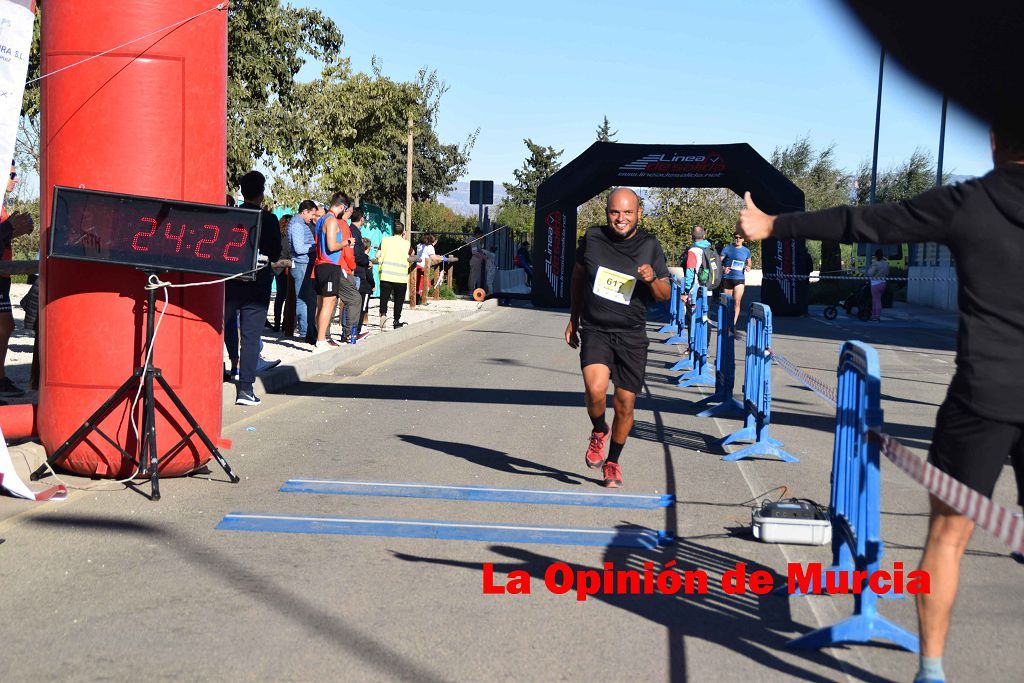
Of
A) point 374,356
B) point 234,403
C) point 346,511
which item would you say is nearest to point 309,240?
point 374,356

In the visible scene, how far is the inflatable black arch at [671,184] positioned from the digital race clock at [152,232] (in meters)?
26.4

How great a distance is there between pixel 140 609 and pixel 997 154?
3.56 m

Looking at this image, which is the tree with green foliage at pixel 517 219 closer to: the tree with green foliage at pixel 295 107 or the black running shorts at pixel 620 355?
the tree with green foliage at pixel 295 107

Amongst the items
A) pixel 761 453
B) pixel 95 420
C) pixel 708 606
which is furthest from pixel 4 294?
pixel 708 606

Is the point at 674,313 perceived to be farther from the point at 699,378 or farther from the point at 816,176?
the point at 816,176

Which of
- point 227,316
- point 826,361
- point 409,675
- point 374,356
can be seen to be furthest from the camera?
point 826,361

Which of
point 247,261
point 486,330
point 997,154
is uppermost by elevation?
point 997,154

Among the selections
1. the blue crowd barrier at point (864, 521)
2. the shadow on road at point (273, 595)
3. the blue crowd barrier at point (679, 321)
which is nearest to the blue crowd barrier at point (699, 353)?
the blue crowd barrier at point (679, 321)

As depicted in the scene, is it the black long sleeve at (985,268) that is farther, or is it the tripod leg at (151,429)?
the tripod leg at (151,429)

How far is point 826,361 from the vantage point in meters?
18.8

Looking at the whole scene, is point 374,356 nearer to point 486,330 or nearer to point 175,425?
point 486,330

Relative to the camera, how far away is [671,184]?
33.9 meters

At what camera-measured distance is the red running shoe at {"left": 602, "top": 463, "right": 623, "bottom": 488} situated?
755cm

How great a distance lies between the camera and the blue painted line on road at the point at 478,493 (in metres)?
6.98
